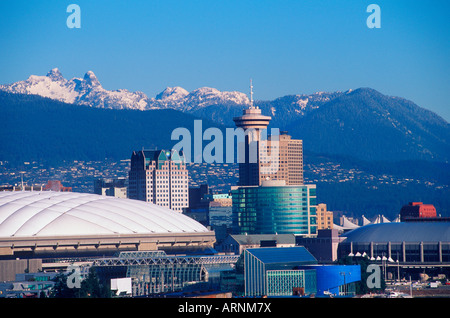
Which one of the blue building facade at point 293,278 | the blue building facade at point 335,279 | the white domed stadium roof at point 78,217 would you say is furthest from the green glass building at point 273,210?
the blue building facade at point 335,279

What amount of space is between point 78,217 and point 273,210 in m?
82.2

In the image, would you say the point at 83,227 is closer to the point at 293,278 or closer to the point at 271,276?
the point at 271,276

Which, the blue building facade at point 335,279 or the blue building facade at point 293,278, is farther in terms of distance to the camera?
the blue building facade at point 335,279

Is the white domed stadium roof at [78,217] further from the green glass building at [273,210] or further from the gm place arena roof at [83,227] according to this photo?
the green glass building at [273,210]

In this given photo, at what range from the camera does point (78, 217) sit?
10762 centimetres

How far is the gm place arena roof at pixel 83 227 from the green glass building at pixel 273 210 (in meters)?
69.1

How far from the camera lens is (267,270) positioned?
92500mm

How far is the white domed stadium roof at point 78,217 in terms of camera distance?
105 meters

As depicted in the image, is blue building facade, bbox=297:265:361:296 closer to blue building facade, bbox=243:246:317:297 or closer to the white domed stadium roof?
blue building facade, bbox=243:246:317:297

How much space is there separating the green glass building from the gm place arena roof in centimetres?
6911

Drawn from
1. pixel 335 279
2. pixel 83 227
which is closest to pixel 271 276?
pixel 335 279

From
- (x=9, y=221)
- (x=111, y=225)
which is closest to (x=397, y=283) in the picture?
(x=111, y=225)
